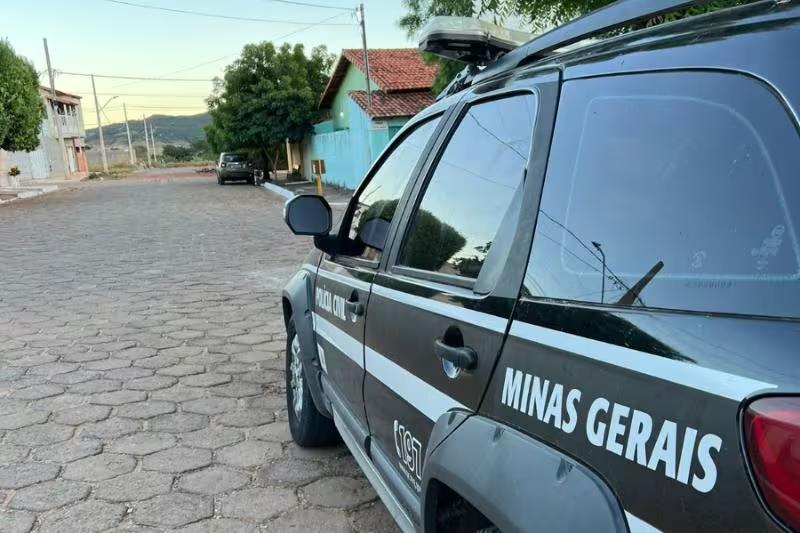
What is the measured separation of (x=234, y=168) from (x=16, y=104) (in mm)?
10300

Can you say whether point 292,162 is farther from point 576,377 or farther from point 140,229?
point 576,377

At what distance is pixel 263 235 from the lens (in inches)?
506

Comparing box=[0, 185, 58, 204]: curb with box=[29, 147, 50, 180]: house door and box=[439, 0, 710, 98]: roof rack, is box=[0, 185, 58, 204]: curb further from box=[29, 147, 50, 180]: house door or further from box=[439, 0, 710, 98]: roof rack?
box=[439, 0, 710, 98]: roof rack

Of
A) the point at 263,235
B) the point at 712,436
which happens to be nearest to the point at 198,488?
the point at 712,436

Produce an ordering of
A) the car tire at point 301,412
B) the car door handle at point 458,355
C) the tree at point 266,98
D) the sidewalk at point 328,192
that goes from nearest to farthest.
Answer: the car door handle at point 458,355
the car tire at point 301,412
the sidewalk at point 328,192
the tree at point 266,98

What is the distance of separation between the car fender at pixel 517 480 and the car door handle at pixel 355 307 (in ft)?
2.76

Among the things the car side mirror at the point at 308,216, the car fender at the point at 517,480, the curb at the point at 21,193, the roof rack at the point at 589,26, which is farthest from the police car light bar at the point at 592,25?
the curb at the point at 21,193

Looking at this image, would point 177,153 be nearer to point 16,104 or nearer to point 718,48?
point 16,104

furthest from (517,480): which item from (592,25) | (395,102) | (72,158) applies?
→ (72,158)

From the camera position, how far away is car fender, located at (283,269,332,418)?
124 inches

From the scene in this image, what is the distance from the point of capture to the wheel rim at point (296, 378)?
3.52 meters

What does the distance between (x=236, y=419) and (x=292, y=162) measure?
35.3 metres

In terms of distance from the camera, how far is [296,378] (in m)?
Result: 3.62

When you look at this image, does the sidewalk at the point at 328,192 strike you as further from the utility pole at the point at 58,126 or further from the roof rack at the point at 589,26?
the utility pole at the point at 58,126
